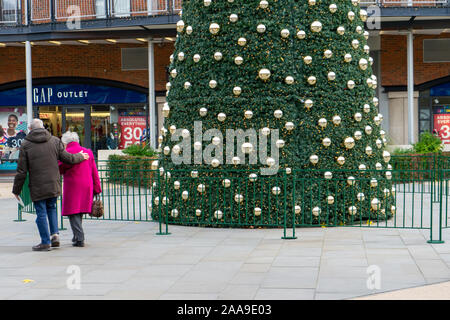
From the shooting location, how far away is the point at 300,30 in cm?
1037

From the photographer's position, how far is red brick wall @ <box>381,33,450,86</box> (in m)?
22.5

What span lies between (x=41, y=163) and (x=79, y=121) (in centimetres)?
1581

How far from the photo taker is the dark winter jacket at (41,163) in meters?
8.71

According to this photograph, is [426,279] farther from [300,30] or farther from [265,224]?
[300,30]

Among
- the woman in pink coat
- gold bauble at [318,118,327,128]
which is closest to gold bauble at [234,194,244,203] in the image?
gold bauble at [318,118,327,128]

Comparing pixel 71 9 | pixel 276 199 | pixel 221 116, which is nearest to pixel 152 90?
pixel 71 9

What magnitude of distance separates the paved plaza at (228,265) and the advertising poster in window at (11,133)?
14527 mm

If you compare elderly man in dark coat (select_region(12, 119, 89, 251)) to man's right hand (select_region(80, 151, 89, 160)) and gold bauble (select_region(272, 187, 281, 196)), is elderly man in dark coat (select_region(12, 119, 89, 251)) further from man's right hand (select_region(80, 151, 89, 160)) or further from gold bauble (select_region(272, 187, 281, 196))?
gold bauble (select_region(272, 187, 281, 196))

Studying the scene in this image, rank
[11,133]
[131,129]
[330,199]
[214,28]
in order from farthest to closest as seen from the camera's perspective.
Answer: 1. [11,133]
2. [131,129]
3. [214,28]
4. [330,199]

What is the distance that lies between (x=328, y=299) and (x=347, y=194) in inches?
187

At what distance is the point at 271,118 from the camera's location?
10250 mm

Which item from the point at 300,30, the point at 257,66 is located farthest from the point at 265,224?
the point at 300,30

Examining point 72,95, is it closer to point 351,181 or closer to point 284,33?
point 284,33

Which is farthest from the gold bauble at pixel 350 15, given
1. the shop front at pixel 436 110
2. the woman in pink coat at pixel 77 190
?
the shop front at pixel 436 110
